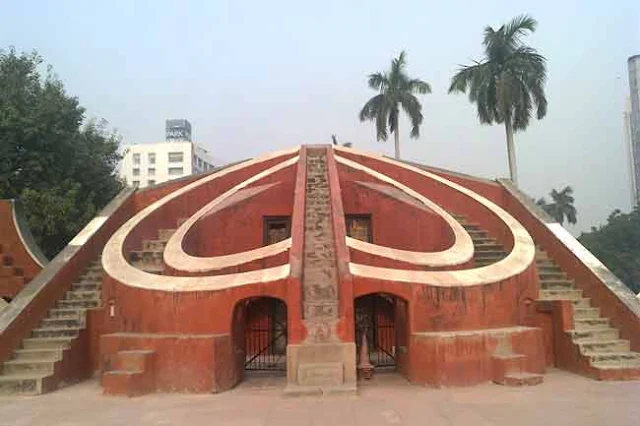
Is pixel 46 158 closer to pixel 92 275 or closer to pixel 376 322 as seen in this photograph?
pixel 92 275

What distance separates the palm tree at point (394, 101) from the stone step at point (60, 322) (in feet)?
73.0

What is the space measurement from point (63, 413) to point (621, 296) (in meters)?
7.21

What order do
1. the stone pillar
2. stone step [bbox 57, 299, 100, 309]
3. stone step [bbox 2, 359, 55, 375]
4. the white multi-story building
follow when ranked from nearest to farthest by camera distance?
the stone pillar, stone step [bbox 2, 359, 55, 375], stone step [bbox 57, 299, 100, 309], the white multi-story building

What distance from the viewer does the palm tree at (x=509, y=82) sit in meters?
20.8

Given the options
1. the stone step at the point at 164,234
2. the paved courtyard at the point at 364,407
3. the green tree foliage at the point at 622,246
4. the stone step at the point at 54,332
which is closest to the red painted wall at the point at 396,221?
the stone step at the point at 164,234

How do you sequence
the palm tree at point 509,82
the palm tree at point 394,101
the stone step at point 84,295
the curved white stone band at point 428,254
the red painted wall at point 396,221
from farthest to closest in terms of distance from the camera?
the palm tree at point 394,101, the palm tree at point 509,82, the red painted wall at point 396,221, the stone step at point 84,295, the curved white stone band at point 428,254

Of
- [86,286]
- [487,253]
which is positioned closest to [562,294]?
[487,253]

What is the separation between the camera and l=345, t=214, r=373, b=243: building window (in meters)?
11.9

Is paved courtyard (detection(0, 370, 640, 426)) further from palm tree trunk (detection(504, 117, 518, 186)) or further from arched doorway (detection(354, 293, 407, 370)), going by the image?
palm tree trunk (detection(504, 117, 518, 186))

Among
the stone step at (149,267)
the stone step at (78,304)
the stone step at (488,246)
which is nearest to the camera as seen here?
the stone step at (78,304)

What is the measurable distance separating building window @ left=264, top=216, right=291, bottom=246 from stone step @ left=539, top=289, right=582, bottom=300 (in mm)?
4808

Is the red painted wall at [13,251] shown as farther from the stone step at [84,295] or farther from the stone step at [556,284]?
the stone step at [556,284]

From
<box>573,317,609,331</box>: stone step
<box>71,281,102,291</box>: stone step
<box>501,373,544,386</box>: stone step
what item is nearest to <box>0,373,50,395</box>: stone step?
<box>71,281,102,291</box>: stone step

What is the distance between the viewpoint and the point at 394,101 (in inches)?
1170
